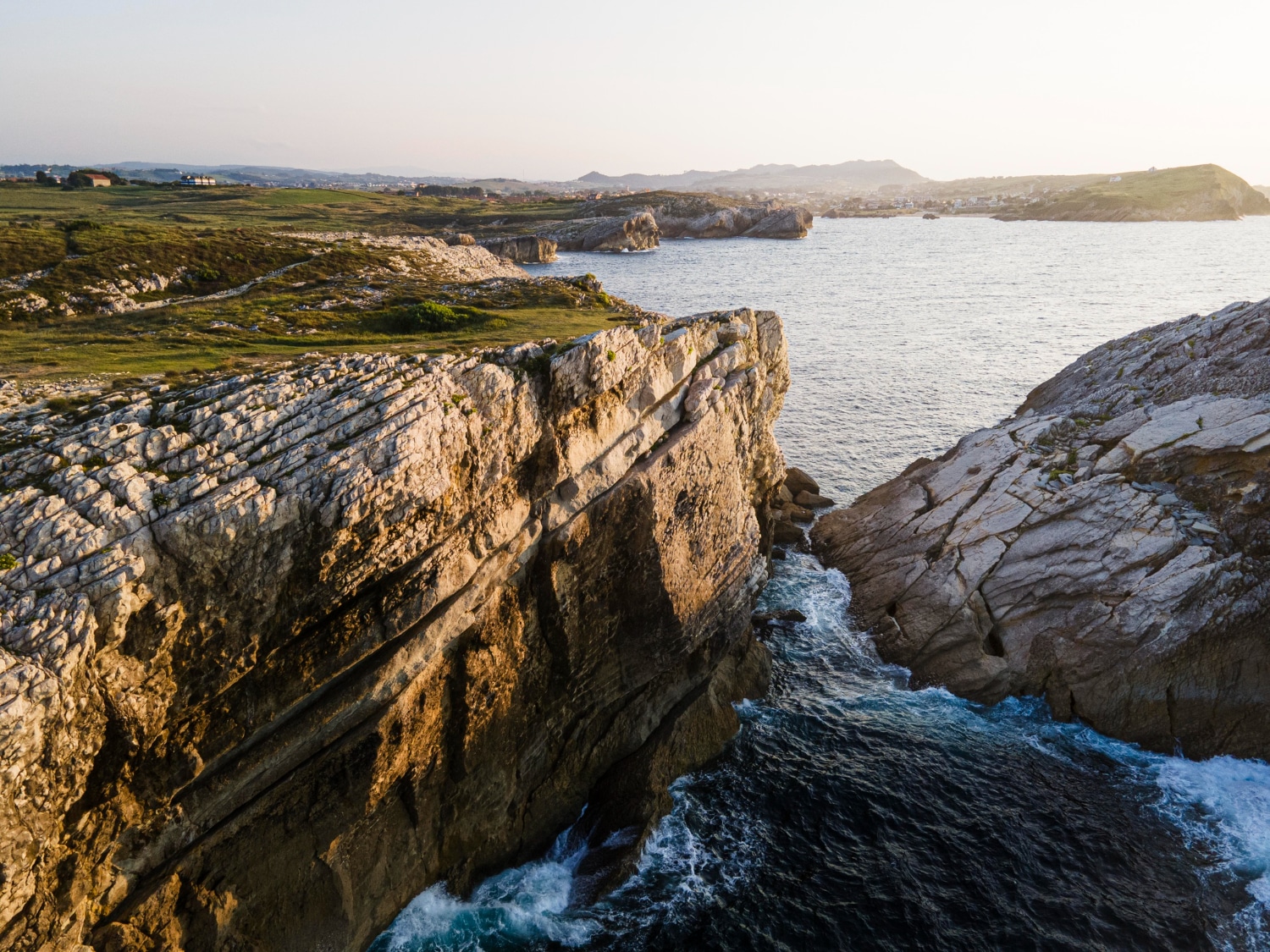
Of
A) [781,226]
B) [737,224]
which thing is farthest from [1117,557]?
[737,224]

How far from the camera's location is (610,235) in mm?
159125

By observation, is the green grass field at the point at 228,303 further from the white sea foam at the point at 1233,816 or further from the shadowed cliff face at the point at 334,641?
the white sea foam at the point at 1233,816

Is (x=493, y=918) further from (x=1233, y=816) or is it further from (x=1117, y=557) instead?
(x=1117, y=557)

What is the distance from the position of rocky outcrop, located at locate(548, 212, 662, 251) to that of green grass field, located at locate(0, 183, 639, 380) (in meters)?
112

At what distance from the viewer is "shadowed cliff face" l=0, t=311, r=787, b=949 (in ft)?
48.2

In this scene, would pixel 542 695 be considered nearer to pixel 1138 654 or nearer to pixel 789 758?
pixel 789 758

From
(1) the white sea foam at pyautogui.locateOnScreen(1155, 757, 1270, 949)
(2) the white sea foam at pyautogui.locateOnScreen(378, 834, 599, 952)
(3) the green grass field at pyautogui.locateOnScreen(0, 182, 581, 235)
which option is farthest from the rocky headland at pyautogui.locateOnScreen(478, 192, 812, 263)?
(1) the white sea foam at pyautogui.locateOnScreen(1155, 757, 1270, 949)

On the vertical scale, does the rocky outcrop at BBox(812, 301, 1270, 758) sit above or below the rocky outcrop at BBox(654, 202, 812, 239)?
below

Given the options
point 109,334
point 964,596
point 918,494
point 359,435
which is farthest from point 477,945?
point 918,494

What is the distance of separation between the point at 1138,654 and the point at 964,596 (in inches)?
257

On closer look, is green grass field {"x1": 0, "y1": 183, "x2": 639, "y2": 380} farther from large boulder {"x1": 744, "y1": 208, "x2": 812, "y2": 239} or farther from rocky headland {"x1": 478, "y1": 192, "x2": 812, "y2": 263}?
large boulder {"x1": 744, "y1": 208, "x2": 812, "y2": 239}

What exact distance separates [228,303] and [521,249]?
98.7 metres

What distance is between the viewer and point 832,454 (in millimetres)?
50750

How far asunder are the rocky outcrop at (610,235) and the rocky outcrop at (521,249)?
26.1 meters
